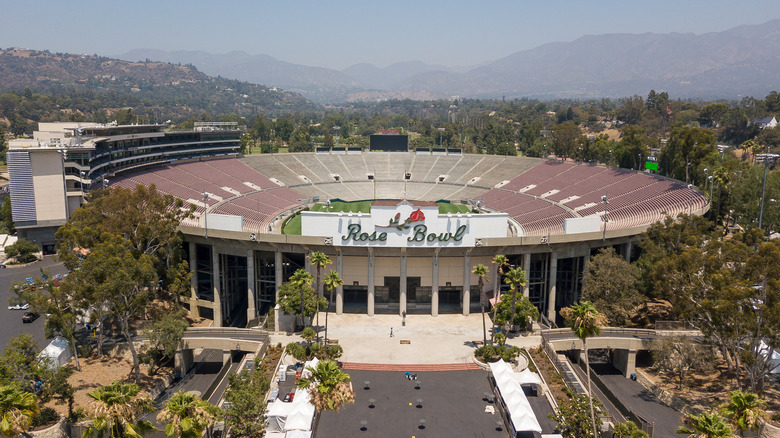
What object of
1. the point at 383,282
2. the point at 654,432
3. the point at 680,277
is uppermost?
the point at 680,277

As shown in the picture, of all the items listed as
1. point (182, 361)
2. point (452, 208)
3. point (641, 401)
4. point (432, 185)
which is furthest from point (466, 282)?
point (432, 185)

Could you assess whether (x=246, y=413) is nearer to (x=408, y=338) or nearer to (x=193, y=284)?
(x=408, y=338)

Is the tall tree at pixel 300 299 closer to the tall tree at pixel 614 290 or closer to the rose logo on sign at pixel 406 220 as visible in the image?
the rose logo on sign at pixel 406 220

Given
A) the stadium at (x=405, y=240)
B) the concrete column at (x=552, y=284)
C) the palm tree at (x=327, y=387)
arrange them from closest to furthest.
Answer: the palm tree at (x=327, y=387) < the stadium at (x=405, y=240) < the concrete column at (x=552, y=284)

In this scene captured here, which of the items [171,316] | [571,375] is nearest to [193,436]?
[171,316]

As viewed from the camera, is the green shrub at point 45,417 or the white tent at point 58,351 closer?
the green shrub at point 45,417

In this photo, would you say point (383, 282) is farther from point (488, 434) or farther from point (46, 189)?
point (46, 189)

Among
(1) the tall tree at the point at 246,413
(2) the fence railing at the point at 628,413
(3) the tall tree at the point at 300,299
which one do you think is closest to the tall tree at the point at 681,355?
(2) the fence railing at the point at 628,413
